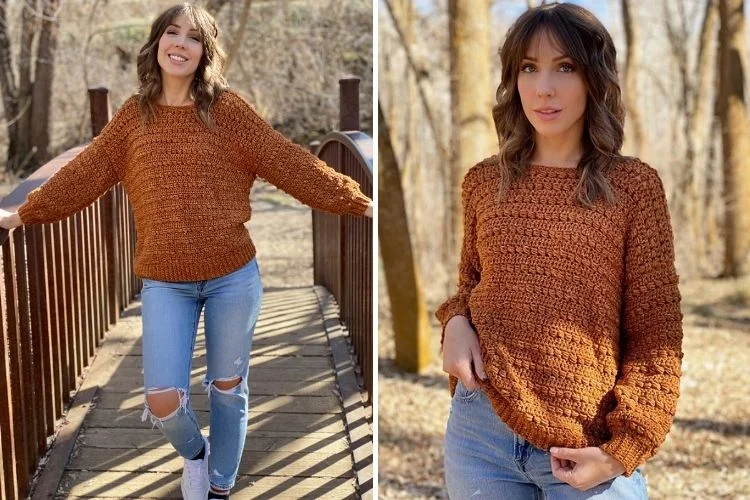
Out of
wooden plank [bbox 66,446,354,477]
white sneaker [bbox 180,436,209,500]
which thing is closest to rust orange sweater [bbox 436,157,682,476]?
white sneaker [bbox 180,436,209,500]

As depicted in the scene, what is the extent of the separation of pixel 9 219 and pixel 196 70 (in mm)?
741

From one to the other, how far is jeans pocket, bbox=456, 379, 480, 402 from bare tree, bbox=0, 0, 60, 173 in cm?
1260

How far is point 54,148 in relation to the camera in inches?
558

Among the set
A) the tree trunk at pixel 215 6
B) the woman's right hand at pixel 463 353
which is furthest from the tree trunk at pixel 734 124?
the woman's right hand at pixel 463 353

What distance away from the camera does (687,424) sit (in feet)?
21.8

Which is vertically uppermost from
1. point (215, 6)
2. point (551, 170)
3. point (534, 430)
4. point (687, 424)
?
point (215, 6)

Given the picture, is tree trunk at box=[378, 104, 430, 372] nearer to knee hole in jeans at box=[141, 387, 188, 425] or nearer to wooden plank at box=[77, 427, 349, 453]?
wooden plank at box=[77, 427, 349, 453]

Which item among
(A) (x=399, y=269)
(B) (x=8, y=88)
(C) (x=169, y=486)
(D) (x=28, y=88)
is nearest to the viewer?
(C) (x=169, y=486)

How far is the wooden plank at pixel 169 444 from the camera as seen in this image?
137 inches

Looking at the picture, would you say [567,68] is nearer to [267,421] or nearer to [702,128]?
[267,421]

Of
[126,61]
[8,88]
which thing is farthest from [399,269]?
[8,88]

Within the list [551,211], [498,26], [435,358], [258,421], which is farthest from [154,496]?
[498,26]

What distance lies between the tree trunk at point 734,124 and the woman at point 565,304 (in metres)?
9.69

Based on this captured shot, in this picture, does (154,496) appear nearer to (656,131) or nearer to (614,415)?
(614,415)
